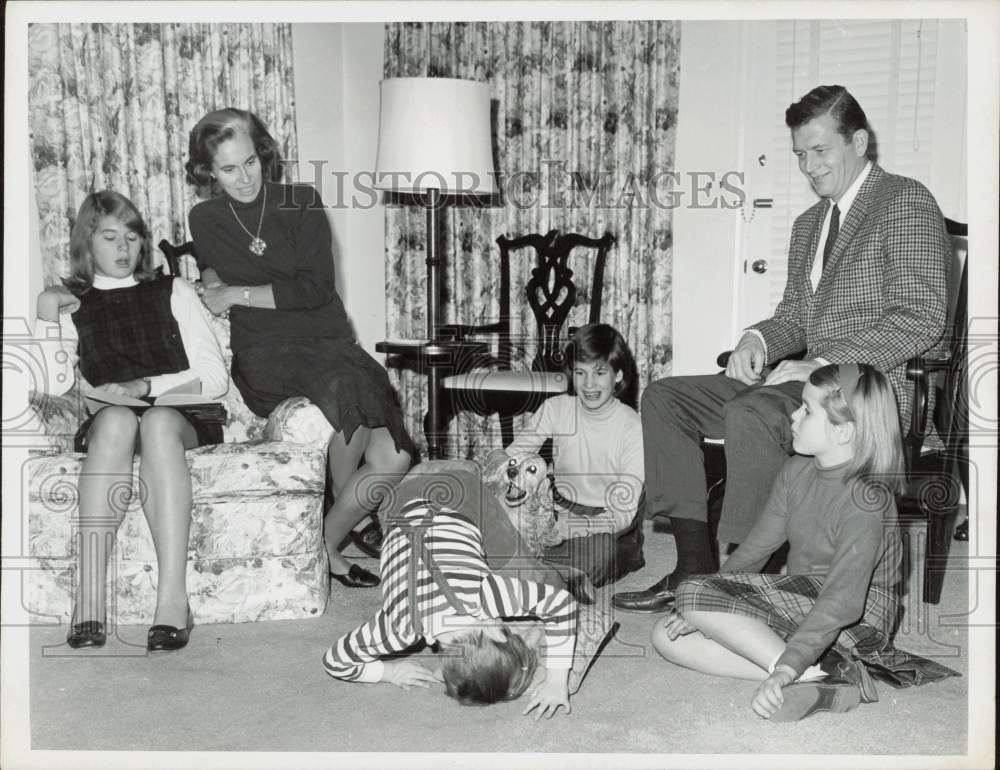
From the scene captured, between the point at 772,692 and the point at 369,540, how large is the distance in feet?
4.72

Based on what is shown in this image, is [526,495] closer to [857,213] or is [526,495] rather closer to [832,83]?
[857,213]

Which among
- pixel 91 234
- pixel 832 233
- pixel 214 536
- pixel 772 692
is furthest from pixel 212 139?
pixel 772 692

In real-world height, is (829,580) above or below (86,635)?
above

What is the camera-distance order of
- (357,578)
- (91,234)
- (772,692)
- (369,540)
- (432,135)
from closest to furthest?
(772,692) < (91,234) < (357,578) < (369,540) < (432,135)

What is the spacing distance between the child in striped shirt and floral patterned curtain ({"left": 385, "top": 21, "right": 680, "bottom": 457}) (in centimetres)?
199

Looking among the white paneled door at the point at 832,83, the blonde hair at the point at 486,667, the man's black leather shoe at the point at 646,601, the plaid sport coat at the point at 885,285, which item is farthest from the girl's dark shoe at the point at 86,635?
the white paneled door at the point at 832,83

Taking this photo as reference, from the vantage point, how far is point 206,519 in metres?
2.40

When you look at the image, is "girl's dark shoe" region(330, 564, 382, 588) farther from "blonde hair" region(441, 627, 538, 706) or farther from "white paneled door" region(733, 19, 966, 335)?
"white paneled door" region(733, 19, 966, 335)

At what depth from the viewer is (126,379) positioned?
2.46 meters

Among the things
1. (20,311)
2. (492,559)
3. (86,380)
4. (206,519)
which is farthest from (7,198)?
(492,559)

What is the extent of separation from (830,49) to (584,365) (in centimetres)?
173

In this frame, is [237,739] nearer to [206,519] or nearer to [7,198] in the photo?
[206,519]

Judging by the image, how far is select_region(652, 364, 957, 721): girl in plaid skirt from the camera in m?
1.92

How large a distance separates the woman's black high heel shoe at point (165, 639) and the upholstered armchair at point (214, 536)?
0.16 m
